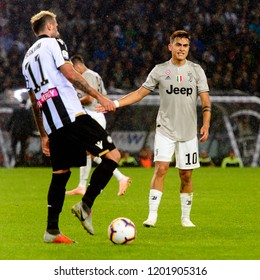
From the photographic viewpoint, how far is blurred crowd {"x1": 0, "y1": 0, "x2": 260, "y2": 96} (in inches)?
1005

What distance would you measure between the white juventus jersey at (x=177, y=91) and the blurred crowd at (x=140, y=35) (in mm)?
15395

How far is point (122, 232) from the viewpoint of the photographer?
8.07m

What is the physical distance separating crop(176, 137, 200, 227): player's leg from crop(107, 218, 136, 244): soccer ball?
65.2 inches

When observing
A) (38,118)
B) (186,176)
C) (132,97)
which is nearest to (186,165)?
(186,176)

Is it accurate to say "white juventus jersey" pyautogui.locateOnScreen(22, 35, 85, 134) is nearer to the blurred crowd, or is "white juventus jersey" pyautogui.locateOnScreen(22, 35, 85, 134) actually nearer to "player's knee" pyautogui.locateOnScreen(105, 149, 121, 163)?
"player's knee" pyautogui.locateOnScreen(105, 149, 121, 163)

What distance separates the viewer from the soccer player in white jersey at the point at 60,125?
26.6 feet

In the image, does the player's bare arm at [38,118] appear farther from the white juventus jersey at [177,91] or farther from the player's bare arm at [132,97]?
the white juventus jersey at [177,91]

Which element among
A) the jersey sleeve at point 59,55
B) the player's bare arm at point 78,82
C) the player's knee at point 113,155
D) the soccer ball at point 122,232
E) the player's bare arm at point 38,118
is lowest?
the soccer ball at point 122,232

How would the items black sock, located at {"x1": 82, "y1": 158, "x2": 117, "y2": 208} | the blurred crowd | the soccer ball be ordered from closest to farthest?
the soccer ball < black sock, located at {"x1": 82, "y1": 158, "x2": 117, "y2": 208} < the blurred crowd

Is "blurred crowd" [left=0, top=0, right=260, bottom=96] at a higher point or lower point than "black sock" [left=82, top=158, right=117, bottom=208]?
lower

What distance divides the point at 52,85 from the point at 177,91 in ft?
6.29


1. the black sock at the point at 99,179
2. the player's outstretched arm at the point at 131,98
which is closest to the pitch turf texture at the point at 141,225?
the black sock at the point at 99,179

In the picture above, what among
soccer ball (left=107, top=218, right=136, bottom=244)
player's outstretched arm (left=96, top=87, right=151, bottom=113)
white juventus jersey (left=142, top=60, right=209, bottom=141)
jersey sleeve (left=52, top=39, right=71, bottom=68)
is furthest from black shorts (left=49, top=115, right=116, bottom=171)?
white juventus jersey (left=142, top=60, right=209, bottom=141)

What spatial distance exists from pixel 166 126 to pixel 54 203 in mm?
1920
